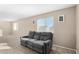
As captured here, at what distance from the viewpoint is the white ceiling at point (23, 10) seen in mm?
1670

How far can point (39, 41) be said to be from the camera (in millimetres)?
1773

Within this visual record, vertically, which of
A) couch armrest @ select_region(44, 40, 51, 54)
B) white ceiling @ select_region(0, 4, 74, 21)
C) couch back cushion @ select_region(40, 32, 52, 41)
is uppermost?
white ceiling @ select_region(0, 4, 74, 21)

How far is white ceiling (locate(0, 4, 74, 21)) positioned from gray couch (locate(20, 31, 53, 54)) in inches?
14.3

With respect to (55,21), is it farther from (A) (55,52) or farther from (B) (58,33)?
(A) (55,52)

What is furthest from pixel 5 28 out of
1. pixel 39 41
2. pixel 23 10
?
pixel 39 41

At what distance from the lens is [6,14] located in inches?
67.9

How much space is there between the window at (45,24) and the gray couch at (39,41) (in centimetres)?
8

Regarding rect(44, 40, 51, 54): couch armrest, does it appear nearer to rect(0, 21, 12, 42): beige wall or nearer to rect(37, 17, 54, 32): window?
rect(37, 17, 54, 32): window

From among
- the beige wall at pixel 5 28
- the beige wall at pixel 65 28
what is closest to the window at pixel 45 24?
the beige wall at pixel 65 28

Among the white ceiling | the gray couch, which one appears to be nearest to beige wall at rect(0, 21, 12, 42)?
the white ceiling

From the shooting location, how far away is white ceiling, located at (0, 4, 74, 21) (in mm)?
1670
